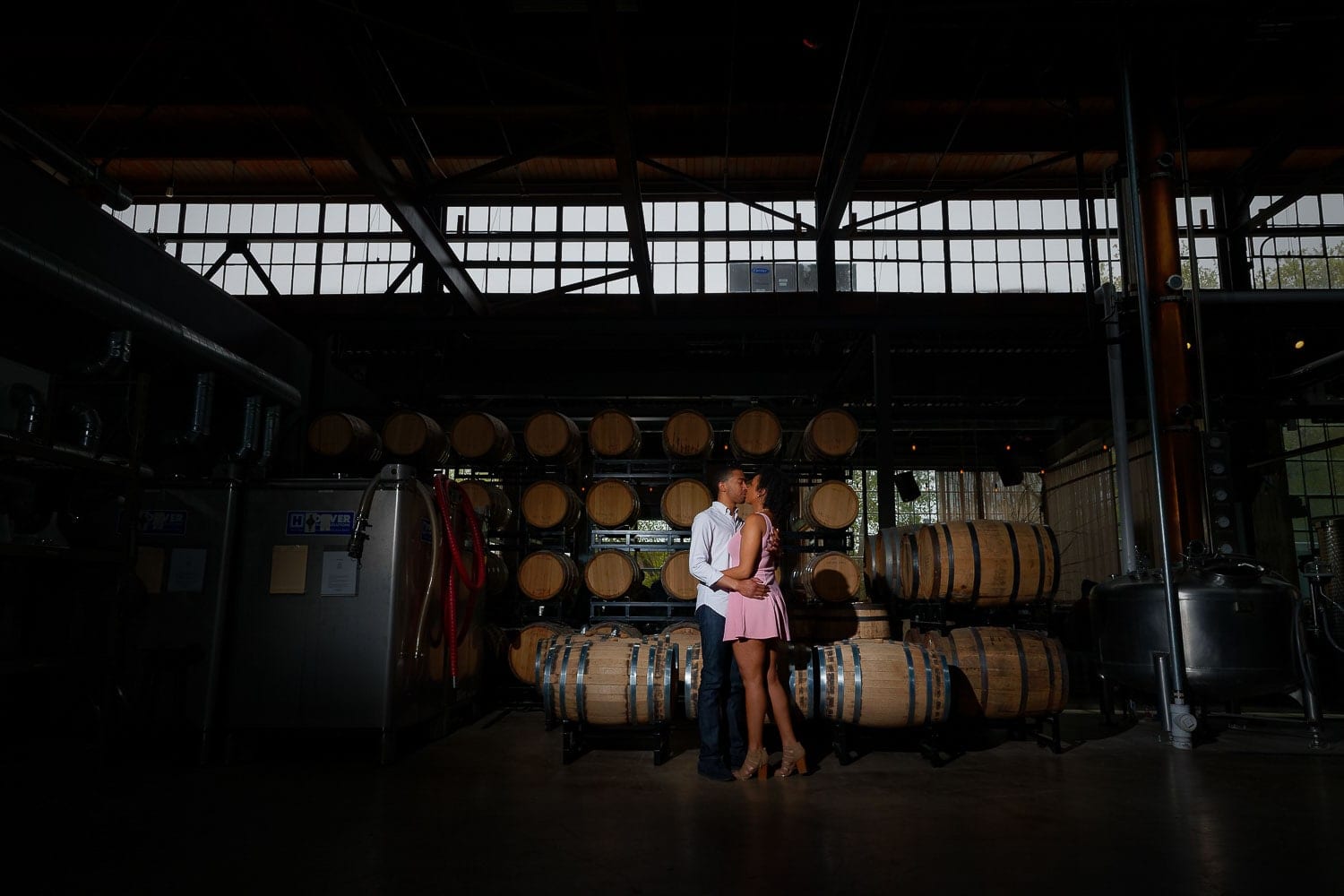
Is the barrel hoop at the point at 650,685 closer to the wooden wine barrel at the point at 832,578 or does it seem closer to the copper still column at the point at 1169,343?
the wooden wine barrel at the point at 832,578

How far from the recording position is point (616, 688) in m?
5.25

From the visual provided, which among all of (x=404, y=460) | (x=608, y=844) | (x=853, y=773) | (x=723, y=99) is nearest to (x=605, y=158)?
(x=723, y=99)

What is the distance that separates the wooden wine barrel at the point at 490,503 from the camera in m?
8.09

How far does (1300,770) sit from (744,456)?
4.97 metres

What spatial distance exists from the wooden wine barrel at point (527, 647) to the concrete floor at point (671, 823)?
6.34 ft

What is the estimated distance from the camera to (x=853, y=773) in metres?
4.89

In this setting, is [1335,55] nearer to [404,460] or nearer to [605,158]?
[605,158]

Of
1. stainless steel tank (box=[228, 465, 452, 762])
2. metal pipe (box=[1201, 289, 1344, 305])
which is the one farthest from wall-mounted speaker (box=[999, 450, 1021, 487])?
stainless steel tank (box=[228, 465, 452, 762])

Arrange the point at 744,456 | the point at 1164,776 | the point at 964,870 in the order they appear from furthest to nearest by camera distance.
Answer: the point at 744,456 < the point at 1164,776 < the point at 964,870

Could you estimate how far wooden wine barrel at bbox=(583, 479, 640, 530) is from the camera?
26.7 ft

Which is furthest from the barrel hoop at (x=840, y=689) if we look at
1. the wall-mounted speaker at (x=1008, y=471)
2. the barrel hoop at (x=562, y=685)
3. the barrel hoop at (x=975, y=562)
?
the wall-mounted speaker at (x=1008, y=471)

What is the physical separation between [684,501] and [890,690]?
10.9ft

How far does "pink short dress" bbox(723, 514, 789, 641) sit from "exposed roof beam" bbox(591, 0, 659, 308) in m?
3.62

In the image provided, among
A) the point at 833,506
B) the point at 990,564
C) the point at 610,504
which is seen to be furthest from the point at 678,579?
the point at 990,564
